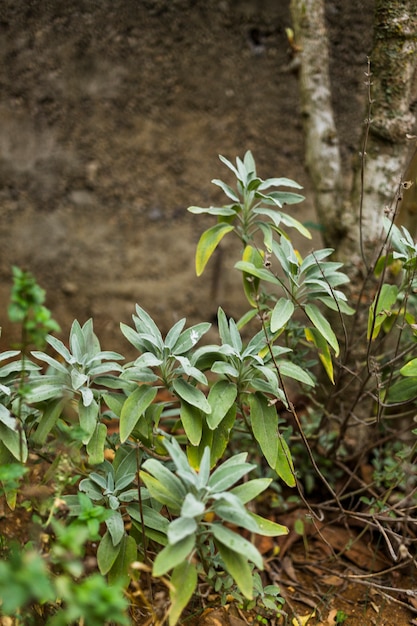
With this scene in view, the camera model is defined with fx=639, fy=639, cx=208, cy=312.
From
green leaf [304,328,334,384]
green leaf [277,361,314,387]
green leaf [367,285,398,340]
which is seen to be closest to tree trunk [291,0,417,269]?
green leaf [367,285,398,340]

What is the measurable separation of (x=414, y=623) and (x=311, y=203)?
1863 mm

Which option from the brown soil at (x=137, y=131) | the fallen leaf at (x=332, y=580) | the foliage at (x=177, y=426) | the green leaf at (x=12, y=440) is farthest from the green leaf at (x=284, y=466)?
the brown soil at (x=137, y=131)

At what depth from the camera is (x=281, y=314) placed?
1569mm

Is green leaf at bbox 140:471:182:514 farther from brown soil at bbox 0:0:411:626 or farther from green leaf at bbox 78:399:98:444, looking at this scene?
brown soil at bbox 0:0:411:626

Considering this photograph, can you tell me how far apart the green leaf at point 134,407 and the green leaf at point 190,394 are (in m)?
0.06

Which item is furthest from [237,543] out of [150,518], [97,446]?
[97,446]

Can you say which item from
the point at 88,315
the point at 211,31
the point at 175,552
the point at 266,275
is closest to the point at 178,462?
the point at 175,552

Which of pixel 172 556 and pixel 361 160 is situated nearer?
pixel 172 556

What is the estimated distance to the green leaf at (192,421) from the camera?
4.90 ft

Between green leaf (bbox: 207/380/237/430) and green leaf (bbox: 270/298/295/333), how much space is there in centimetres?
18

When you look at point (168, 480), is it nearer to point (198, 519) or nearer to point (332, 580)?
point (198, 519)

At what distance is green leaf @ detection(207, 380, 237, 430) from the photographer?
4.86 ft

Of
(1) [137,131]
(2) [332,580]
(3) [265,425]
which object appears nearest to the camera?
(3) [265,425]

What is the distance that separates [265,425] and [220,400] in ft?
0.42
